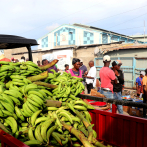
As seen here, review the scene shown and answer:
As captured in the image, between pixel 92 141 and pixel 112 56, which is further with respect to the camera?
pixel 112 56

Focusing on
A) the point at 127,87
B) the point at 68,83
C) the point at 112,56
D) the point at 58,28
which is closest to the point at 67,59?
the point at 112,56

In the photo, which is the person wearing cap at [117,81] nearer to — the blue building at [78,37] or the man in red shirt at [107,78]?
the man in red shirt at [107,78]

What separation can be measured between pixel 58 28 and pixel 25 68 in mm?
20771

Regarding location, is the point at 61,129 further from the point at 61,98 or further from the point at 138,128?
the point at 138,128

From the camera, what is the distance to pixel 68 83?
2604mm

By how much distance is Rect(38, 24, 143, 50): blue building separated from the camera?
Answer: 19.0 m

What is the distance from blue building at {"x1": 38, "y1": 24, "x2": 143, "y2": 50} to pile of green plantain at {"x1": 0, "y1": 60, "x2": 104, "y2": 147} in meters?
15.4

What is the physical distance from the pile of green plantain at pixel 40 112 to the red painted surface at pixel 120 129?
11.0 inches

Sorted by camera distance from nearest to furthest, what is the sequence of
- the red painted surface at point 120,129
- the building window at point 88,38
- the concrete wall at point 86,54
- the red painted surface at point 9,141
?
the red painted surface at point 9,141, the red painted surface at point 120,129, the concrete wall at point 86,54, the building window at point 88,38

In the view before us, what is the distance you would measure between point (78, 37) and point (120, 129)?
18976 millimetres

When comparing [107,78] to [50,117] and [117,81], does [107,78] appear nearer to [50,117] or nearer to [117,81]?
[117,81]

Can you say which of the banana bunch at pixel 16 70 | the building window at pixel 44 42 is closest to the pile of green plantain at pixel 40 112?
the banana bunch at pixel 16 70

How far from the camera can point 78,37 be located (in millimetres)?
20469

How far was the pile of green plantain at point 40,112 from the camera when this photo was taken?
1.80 metres
